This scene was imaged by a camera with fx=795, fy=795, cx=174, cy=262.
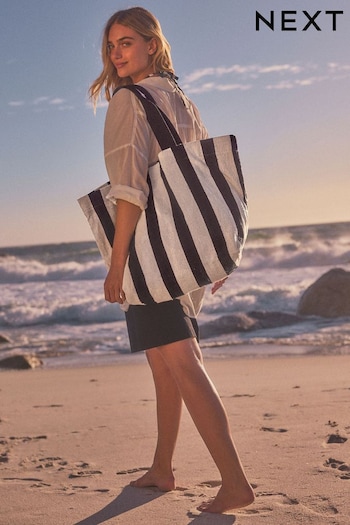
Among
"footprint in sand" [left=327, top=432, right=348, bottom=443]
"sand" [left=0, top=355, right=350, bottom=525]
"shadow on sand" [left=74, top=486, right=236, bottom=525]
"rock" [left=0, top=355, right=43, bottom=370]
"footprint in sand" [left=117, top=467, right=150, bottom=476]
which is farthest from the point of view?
"rock" [left=0, top=355, right=43, bottom=370]

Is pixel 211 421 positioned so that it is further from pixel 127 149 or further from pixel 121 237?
pixel 127 149

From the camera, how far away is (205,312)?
1268cm

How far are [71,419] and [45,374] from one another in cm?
237

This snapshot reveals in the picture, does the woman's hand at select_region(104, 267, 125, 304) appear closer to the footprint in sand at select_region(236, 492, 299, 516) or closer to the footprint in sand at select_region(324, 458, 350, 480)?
the footprint in sand at select_region(236, 492, 299, 516)

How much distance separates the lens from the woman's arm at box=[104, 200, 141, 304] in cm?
237

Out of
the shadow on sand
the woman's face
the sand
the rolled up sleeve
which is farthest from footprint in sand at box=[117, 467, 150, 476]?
the woman's face

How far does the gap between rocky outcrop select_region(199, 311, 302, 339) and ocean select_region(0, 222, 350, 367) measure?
1cm

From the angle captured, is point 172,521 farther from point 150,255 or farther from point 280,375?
point 280,375

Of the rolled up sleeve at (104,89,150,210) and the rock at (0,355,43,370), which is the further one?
the rock at (0,355,43,370)

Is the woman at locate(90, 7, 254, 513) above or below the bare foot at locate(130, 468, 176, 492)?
above

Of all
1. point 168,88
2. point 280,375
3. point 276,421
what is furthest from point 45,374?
point 168,88

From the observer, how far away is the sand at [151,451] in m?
2.62

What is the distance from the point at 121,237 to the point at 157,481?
3.39ft

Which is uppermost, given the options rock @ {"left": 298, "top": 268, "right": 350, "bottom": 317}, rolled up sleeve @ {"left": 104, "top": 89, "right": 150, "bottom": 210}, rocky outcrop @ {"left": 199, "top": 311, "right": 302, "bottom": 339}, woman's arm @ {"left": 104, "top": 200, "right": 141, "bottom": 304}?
rolled up sleeve @ {"left": 104, "top": 89, "right": 150, "bottom": 210}
